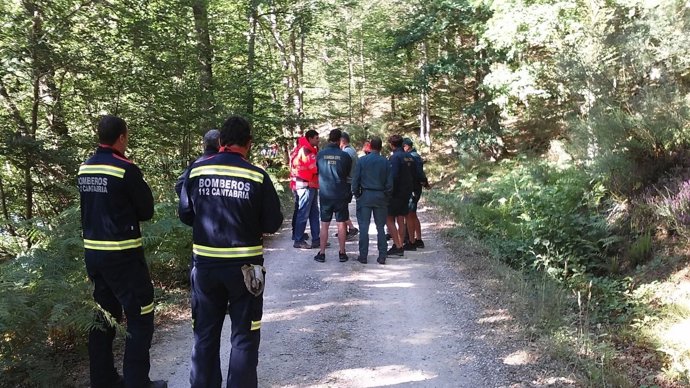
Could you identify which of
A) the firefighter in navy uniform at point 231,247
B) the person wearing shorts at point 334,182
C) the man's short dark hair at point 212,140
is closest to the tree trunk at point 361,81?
the person wearing shorts at point 334,182

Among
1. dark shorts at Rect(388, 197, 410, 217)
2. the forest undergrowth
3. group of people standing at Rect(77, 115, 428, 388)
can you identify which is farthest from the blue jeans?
group of people standing at Rect(77, 115, 428, 388)

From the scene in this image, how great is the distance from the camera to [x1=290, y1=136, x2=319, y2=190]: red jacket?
879 cm

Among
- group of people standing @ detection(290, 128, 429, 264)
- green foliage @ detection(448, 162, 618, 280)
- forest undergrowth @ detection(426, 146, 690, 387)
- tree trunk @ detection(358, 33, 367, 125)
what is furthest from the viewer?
tree trunk @ detection(358, 33, 367, 125)

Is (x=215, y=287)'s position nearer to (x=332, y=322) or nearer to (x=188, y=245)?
(x=332, y=322)

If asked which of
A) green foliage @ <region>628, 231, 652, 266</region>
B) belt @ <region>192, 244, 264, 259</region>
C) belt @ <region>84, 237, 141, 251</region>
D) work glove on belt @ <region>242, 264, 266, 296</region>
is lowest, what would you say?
green foliage @ <region>628, 231, 652, 266</region>

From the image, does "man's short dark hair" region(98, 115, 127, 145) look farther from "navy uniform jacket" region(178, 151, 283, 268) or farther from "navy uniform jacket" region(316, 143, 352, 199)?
"navy uniform jacket" region(316, 143, 352, 199)

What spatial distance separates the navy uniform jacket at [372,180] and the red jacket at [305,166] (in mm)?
1054

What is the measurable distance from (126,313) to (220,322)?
76cm

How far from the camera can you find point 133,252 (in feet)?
12.4

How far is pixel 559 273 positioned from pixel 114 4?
8403 millimetres

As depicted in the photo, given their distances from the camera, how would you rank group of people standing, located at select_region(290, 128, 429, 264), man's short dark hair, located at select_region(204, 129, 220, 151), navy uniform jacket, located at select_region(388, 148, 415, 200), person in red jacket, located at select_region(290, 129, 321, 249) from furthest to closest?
person in red jacket, located at select_region(290, 129, 321, 249)
navy uniform jacket, located at select_region(388, 148, 415, 200)
group of people standing, located at select_region(290, 128, 429, 264)
man's short dark hair, located at select_region(204, 129, 220, 151)

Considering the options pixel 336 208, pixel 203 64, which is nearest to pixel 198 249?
pixel 336 208

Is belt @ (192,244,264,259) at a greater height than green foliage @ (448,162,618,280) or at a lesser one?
greater

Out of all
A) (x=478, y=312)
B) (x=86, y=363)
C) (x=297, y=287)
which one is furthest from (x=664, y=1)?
(x=86, y=363)
